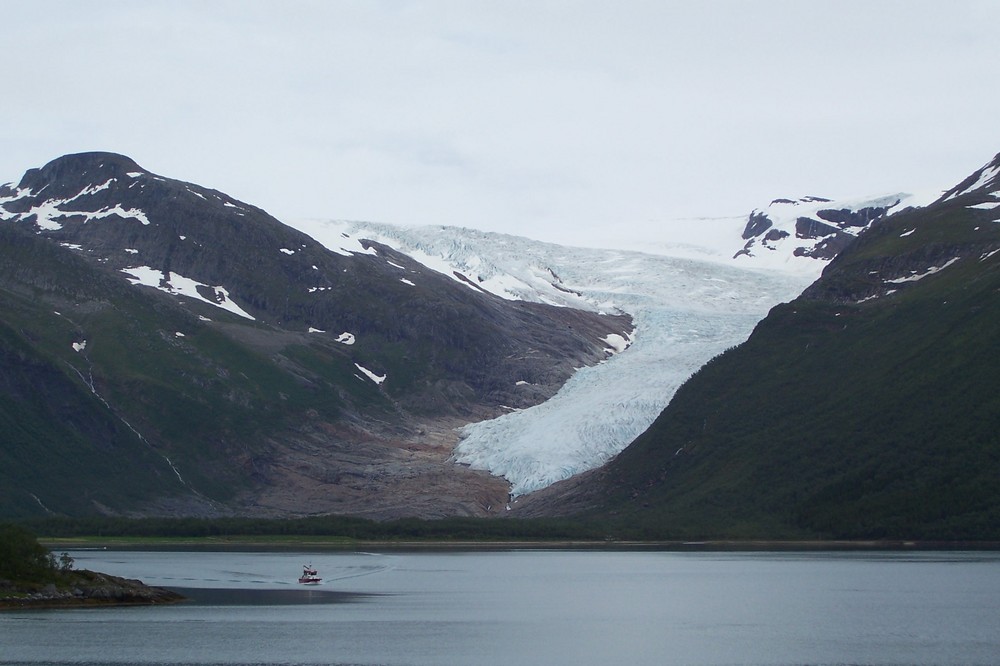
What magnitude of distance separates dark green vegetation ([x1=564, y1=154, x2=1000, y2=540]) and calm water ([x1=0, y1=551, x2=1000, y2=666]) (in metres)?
15.2

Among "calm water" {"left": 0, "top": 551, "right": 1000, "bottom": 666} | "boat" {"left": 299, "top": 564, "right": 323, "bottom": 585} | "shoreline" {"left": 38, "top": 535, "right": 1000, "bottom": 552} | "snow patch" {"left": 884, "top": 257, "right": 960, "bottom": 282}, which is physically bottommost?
"shoreline" {"left": 38, "top": 535, "right": 1000, "bottom": 552}

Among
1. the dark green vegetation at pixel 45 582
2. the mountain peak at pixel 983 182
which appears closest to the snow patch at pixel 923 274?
the mountain peak at pixel 983 182

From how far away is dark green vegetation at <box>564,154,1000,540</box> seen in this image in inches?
4796

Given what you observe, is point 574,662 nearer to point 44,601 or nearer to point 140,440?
point 44,601

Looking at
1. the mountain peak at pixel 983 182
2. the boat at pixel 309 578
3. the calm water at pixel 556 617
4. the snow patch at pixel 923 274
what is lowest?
the boat at pixel 309 578

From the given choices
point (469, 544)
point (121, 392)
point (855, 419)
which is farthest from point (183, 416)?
point (855, 419)

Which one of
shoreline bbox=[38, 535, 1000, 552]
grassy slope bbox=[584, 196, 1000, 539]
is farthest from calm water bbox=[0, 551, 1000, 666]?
grassy slope bbox=[584, 196, 1000, 539]

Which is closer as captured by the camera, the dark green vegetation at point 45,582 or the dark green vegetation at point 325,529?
the dark green vegetation at point 45,582

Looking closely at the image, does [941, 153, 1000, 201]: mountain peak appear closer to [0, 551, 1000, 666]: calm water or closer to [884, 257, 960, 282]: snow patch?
[884, 257, 960, 282]: snow patch

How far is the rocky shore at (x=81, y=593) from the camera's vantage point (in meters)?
74.0

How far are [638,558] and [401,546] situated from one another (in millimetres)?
33461

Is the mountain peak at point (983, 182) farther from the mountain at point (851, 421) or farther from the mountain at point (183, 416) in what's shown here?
the mountain at point (183, 416)

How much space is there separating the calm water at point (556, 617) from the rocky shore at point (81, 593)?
1.89 meters

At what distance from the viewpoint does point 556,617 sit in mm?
73812
